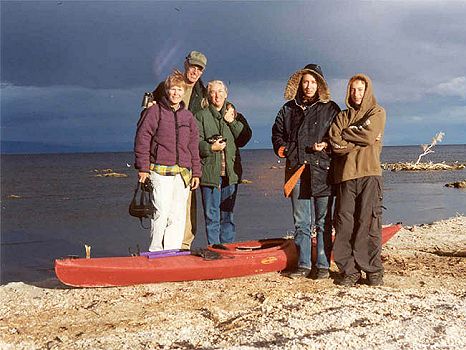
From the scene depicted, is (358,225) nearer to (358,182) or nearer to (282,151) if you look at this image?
(358,182)

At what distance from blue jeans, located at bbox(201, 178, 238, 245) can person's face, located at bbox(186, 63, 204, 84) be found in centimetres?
133

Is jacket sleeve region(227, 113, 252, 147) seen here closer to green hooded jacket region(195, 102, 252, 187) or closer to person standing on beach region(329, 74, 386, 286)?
green hooded jacket region(195, 102, 252, 187)

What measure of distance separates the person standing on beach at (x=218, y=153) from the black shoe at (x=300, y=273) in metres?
1.20

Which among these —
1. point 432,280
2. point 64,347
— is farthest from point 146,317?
point 432,280

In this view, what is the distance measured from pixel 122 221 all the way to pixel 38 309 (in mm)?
10971

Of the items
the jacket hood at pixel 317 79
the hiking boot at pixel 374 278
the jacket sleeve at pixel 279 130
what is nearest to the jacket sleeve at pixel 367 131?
the jacket hood at pixel 317 79

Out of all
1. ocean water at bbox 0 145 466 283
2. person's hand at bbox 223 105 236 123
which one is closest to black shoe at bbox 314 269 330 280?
person's hand at bbox 223 105 236 123

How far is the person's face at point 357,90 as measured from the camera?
5340 mm

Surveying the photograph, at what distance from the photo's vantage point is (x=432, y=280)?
594 centimetres

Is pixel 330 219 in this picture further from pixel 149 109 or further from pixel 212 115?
pixel 149 109

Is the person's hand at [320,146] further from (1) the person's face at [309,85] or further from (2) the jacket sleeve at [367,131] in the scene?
(1) the person's face at [309,85]

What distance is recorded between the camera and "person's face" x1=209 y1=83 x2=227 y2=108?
21.0ft

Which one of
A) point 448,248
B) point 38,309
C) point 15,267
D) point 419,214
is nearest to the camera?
point 38,309

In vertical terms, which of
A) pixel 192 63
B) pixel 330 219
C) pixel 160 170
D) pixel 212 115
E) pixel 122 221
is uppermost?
pixel 192 63
